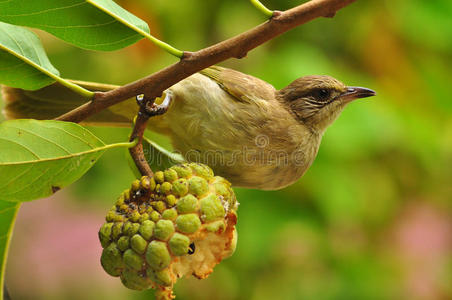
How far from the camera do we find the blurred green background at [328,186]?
3.56 metres

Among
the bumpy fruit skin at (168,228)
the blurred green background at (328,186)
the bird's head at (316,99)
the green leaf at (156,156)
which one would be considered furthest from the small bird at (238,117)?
the blurred green background at (328,186)

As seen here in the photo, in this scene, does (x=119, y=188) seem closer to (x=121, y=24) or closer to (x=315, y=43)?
(x=315, y=43)

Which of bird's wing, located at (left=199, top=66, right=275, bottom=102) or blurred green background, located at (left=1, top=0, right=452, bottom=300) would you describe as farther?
blurred green background, located at (left=1, top=0, right=452, bottom=300)

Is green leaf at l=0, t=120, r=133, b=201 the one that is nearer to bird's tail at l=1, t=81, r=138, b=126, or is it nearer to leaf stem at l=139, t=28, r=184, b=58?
leaf stem at l=139, t=28, r=184, b=58

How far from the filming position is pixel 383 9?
174 inches

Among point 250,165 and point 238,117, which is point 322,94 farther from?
point 250,165

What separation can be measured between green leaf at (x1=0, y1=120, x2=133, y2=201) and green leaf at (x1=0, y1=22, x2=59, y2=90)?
0.69 feet

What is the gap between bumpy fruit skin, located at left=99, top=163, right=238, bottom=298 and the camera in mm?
1354

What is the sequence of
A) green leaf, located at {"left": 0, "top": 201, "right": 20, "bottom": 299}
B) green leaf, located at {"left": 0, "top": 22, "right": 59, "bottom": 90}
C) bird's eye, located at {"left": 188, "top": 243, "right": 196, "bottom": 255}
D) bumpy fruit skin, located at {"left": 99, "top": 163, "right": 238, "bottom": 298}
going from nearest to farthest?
bumpy fruit skin, located at {"left": 99, "top": 163, "right": 238, "bottom": 298} < bird's eye, located at {"left": 188, "top": 243, "right": 196, "bottom": 255} < green leaf, located at {"left": 0, "top": 22, "right": 59, "bottom": 90} < green leaf, located at {"left": 0, "top": 201, "right": 20, "bottom": 299}

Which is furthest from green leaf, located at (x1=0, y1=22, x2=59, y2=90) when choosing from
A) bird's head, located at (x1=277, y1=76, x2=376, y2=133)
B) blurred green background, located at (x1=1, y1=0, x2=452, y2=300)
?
blurred green background, located at (x1=1, y1=0, x2=452, y2=300)

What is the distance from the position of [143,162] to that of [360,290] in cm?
269

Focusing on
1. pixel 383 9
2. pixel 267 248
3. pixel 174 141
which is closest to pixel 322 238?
pixel 267 248

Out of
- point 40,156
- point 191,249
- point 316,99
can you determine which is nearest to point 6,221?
point 40,156

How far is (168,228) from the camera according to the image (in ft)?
4.43
